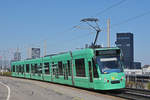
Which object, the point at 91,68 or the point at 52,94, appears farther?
the point at 91,68

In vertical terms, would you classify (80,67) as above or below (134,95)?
above

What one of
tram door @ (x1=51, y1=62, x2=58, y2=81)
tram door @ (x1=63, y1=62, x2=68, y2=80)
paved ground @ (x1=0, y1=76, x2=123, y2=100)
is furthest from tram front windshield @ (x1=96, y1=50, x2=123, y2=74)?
tram door @ (x1=51, y1=62, x2=58, y2=81)

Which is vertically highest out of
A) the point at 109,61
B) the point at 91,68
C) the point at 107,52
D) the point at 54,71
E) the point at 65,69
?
the point at 107,52

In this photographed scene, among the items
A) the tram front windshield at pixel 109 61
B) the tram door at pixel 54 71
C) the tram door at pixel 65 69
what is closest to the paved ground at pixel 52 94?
the tram front windshield at pixel 109 61

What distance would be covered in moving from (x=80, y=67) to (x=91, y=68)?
193 cm

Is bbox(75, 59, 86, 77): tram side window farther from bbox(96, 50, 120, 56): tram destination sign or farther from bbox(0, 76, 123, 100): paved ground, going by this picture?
bbox(96, 50, 120, 56): tram destination sign

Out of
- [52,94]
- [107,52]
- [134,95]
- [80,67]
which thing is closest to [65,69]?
[80,67]

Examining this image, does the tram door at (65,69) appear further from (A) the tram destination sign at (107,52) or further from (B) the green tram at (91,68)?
(A) the tram destination sign at (107,52)

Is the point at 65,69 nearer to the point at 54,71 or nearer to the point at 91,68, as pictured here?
the point at 54,71

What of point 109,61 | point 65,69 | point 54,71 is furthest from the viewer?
point 54,71

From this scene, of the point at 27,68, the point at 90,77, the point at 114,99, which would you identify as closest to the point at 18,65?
the point at 27,68

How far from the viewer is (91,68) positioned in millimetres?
16469

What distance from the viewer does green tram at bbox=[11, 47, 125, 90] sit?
15.5m

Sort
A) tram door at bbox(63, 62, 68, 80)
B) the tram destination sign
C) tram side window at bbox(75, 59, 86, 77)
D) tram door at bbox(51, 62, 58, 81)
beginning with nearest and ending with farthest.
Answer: the tram destination sign → tram side window at bbox(75, 59, 86, 77) → tram door at bbox(63, 62, 68, 80) → tram door at bbox(51, 62, 58, 81)
